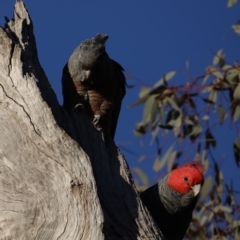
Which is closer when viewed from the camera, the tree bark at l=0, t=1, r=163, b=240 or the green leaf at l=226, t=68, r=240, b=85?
the tree bark at l=0, t=1, r=163, b=240

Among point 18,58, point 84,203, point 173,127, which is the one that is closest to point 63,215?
point 84,203

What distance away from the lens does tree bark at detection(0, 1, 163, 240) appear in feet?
11.5

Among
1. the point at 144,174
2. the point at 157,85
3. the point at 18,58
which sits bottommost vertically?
the point at 18,58

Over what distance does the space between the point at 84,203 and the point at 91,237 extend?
15 centimetres

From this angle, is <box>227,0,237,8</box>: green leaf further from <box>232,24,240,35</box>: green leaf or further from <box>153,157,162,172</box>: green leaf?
<box>153,157,162,172</box>: green leaf

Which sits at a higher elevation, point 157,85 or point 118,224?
point 157,85

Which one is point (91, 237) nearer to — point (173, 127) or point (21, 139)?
point (21, 139)

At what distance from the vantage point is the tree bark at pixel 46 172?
11.5ft

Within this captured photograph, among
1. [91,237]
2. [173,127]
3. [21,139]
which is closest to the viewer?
[91,237]

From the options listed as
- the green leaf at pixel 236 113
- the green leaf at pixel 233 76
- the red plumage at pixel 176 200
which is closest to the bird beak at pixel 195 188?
the red plumage at pixel 176 200

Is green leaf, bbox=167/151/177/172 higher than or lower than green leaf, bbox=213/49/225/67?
lower

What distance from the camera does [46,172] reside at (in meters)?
3.61

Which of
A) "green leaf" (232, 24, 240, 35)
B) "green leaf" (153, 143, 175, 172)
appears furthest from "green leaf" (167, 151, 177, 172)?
"green leaf" (232, 24, 240, 35)

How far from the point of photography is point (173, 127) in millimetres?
5906
